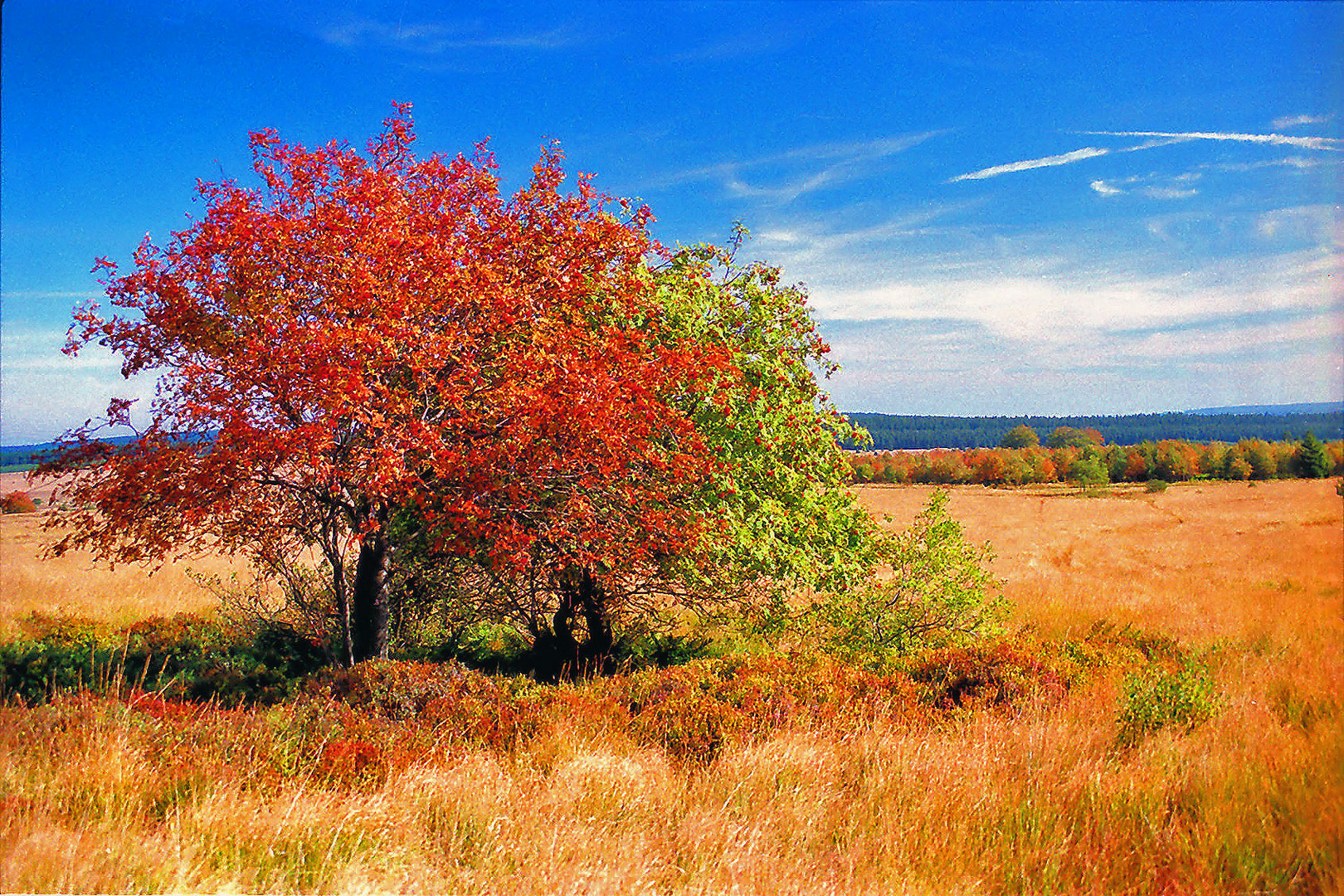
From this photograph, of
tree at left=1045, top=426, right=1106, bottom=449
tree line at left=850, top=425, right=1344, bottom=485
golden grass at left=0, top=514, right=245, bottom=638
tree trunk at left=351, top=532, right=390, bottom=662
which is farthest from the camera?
tree at left=1045, top=426, right=1106, bottom=449

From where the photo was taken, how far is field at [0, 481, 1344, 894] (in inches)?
183

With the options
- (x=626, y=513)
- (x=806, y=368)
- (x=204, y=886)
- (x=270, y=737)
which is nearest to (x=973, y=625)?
(x=806, y=368)

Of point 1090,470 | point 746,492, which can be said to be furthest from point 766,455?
point 1090,470

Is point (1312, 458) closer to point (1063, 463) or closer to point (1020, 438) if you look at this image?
point (1063, 463)

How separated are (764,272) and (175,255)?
26.8 feet

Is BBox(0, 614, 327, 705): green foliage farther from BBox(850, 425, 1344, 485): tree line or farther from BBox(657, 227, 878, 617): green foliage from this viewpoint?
BBox(850, 425, 1344, 485): tree line

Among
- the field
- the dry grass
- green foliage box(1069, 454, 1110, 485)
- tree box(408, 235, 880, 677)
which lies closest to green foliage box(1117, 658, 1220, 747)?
the field

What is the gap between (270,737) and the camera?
6.50m

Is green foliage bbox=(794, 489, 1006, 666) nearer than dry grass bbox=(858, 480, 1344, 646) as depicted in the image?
No

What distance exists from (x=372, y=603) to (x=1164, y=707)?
30.1ft

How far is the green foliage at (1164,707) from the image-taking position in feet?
23.4

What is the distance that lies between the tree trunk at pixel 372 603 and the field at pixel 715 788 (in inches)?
98.8

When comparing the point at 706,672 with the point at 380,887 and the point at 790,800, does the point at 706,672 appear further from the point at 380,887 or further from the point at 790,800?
the point at 380,887

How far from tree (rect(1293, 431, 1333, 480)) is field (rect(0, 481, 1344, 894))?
0.25 m
